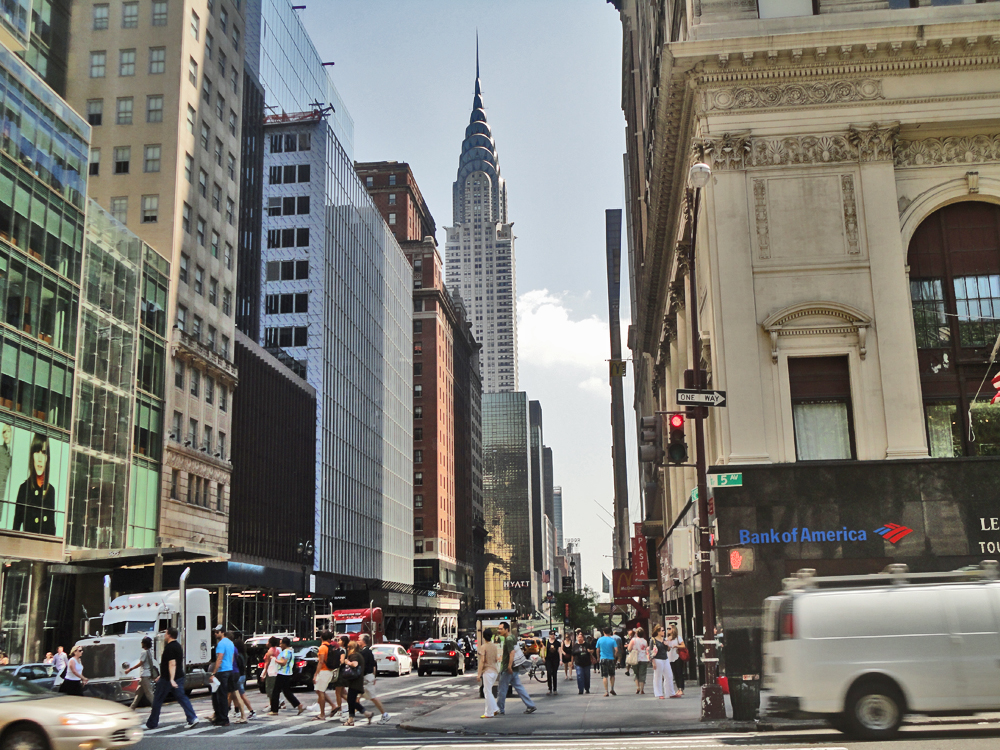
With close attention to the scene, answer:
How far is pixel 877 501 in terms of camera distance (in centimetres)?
2575

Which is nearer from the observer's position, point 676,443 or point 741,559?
point 676,443

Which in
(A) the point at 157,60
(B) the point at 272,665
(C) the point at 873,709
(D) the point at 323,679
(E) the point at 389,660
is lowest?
(E) the point at 389,660

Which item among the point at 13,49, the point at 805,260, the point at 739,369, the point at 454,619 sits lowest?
the point at 454,619

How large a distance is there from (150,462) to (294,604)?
28.2 m

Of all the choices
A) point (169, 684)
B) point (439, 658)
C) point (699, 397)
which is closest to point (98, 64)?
point (439, 658)

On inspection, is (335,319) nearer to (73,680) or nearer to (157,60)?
(157,60)

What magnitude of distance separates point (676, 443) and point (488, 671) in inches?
261

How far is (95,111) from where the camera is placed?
6056 cm

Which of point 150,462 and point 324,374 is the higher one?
point 324,374

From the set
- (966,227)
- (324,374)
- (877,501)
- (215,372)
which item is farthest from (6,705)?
(324,374)

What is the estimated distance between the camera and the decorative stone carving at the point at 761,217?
90.7 feet

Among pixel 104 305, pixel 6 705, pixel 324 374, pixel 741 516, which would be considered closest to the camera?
pixel 6 705

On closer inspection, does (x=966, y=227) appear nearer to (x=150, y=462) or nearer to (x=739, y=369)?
(x=739, y=369)

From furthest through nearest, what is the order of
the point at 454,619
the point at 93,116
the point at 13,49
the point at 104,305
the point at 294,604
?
the point at 454,619 < the point at 294,604 < the point at 93,116 < the point at 104,305 < the point at 13,49
